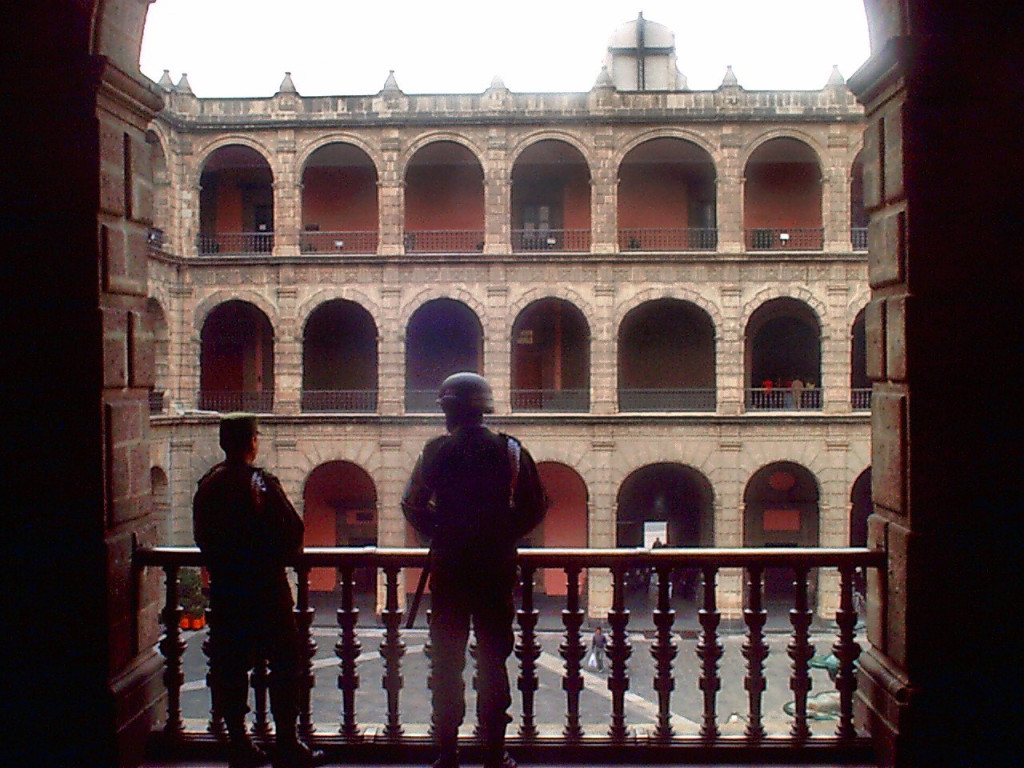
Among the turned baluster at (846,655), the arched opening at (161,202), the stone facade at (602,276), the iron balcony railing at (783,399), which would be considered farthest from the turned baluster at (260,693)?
the arched opening at (161,202)

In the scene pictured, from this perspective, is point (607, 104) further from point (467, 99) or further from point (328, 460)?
point (328, 460)

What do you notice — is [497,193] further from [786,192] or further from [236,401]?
[236,401]

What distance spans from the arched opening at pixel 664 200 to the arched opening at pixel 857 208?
10.4 ft

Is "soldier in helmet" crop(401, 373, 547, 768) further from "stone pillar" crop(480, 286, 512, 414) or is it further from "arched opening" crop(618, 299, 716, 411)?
"arched opening" crop(618, 299, 716, 411)

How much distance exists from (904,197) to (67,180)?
347 centimetres

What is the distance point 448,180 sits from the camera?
2078 centimetres

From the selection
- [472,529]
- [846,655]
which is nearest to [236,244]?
[472,529]

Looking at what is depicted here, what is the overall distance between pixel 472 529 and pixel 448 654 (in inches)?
19.8

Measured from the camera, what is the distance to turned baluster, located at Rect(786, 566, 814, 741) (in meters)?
3.68

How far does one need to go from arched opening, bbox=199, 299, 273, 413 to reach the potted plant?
5.69 m

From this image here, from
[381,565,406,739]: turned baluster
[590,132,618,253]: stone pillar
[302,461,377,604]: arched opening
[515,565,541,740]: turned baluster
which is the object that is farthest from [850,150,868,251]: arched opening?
[381,565,406,739]: turned baluster

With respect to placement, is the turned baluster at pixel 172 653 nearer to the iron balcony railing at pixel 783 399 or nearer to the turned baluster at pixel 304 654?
the turned baluster at pixel 304 654

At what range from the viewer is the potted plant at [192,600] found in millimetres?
15297

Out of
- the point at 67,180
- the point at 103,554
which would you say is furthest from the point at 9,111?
the point at 103,554
